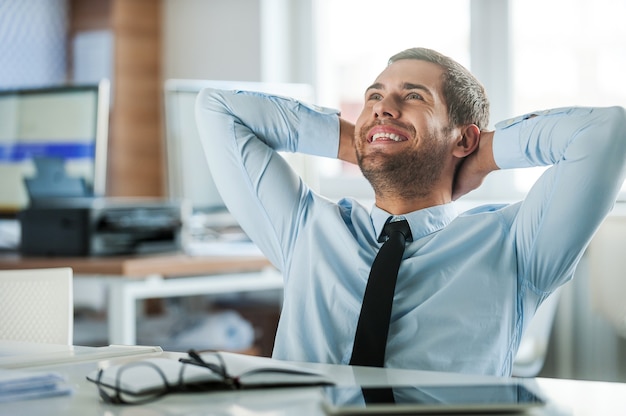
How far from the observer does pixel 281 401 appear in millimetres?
939

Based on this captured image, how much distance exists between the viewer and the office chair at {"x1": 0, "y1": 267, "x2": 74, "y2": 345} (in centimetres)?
175

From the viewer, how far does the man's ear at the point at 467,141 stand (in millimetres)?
1551

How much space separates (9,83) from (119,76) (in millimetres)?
470

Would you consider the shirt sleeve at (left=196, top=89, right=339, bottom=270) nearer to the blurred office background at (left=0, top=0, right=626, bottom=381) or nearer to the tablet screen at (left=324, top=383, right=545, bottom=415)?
the tablet screen at (left=324, top=383, right=545, bottom=415)

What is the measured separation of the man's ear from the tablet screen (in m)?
0.65

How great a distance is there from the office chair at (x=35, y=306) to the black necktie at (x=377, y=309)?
0.69m

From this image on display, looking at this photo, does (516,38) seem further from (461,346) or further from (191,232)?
(461,346)

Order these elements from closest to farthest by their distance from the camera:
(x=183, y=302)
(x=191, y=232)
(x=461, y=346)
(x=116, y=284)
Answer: (x=461, y=346) < (x=116, y=284) < (x=191, y=232) < (x=183, y=302)

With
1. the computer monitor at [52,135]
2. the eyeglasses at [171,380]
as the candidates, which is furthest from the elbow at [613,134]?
the computer monitor at [52,135]

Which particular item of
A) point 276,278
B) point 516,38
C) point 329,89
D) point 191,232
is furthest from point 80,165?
point 516,38

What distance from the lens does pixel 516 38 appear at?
3395 mm

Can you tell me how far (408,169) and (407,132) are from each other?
6 cm

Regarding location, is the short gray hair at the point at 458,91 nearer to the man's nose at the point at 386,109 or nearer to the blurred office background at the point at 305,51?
the man's nose at the point at 386,109

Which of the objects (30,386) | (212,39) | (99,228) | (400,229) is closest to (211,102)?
(400,229)
